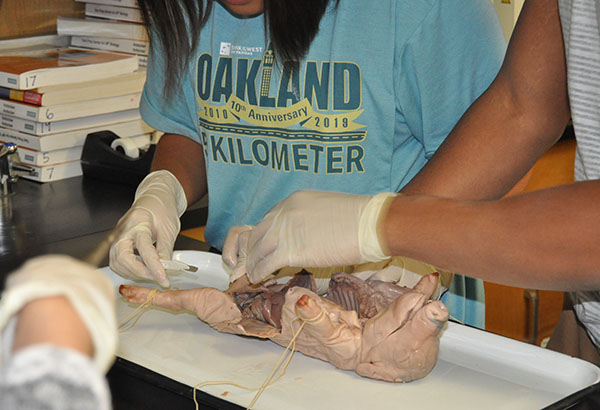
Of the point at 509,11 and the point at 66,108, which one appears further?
the point at 509,11

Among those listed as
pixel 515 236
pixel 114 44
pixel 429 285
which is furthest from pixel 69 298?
pixel 114 44

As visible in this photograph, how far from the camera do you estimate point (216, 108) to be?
69.6 inches

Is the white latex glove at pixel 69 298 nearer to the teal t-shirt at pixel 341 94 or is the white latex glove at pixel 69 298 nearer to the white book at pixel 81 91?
the teal t-shirt at pixel 341 94

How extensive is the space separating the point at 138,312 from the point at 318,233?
54cm

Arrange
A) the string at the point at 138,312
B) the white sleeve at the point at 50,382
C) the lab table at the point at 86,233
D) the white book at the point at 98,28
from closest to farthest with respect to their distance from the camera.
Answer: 1. the white sleeve at the point at 50,382
2. the lab table at the point at 86,233
3. the string at the point at 138,312
4. the white book at the point at 98,28

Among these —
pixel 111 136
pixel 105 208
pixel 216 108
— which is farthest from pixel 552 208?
pixel 111 136

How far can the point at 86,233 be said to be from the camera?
2.20 m

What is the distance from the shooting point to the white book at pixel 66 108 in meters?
2.65

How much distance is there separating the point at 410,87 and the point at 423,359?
60 cm

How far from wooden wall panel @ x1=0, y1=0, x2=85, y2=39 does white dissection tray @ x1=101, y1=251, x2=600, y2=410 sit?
192 cm

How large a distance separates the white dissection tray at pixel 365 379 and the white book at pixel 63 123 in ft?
4.32

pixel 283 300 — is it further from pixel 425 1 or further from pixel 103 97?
pixel 103 97

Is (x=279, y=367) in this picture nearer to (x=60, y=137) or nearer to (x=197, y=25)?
(x=197, y=25)

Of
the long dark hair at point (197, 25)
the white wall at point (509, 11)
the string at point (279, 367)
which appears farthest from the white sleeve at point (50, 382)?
the white wall at point (509, 11)
